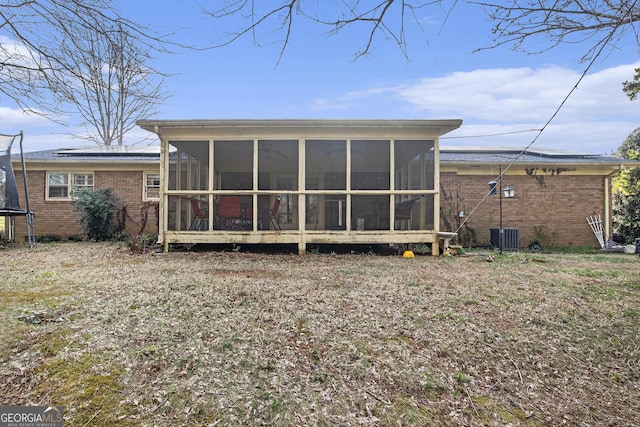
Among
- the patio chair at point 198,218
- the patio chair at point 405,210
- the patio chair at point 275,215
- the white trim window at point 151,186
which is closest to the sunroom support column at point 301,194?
the patio chair at point 275,215

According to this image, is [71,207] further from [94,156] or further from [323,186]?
[323,186]

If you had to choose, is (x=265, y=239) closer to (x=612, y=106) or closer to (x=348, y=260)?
(x=348, y=260)

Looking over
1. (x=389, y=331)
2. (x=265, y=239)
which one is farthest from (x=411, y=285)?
(x=265, y=239)

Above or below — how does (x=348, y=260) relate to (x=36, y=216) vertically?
below

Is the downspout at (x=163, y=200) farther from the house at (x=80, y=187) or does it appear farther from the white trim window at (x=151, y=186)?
the white trim window at (x=151, y=186)

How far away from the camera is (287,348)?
2977 millimetres

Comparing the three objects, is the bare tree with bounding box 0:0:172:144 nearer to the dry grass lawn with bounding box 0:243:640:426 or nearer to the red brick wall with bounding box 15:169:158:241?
the dry grass lawn with bounding box 0:243:640:426

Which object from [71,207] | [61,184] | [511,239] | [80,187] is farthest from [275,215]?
[61,184]

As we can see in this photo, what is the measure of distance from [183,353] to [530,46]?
14.3ft

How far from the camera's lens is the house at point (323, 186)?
8.11 meters

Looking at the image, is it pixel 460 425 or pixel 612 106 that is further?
pixel 612 106

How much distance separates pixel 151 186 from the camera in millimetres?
12195

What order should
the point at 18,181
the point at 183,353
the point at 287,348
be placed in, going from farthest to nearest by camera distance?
the point at 18,181 → the point at 287,348 → the point at 183,353

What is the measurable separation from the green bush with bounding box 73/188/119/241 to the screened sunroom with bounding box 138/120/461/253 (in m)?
2.76
